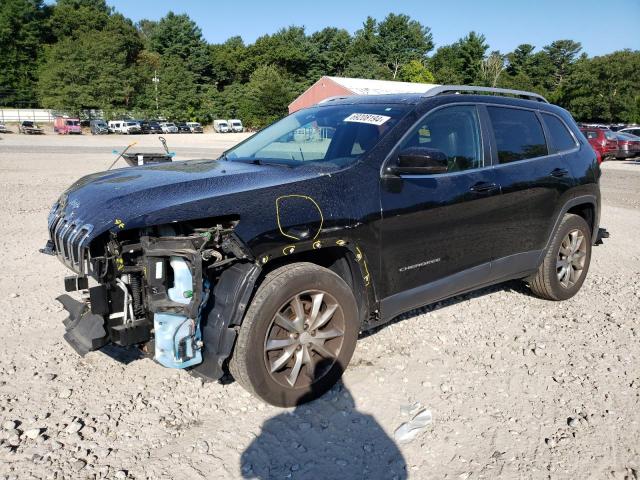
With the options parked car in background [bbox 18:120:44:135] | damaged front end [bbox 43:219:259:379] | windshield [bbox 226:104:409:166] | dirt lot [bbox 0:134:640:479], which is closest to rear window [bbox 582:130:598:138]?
dirt lot [bbox 0:134:640:479]

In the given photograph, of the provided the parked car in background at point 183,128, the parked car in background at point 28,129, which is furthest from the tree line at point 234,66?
the parked car in background at point 28,129

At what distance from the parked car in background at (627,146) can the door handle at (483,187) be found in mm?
25714

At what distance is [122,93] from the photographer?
2881 inches

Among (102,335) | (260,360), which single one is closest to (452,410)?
(260,360)

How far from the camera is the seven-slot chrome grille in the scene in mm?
2980

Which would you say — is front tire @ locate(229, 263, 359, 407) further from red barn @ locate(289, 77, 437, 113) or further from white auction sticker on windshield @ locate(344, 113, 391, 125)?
red barn @ locate(289, 77, 437, 113)

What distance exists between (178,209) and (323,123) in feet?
6.17

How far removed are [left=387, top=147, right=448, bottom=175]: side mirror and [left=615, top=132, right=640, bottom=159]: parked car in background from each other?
26555mm

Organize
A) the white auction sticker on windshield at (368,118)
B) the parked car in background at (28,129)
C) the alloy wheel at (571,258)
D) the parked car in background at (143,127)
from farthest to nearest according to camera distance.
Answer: the parked car in background at (143,127) < the parked car in background at (28,129) < the alloy wheel at (571,258) < the white auction sticker on windshield at (368,118)

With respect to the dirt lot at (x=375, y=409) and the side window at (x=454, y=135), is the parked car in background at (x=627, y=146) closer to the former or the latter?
the dirt lot at (x=375, y=409)

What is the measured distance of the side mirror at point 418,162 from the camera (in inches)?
145

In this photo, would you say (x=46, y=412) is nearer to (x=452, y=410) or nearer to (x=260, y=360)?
(x=260, y=360)

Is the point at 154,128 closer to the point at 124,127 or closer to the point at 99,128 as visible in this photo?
the point at 124,127

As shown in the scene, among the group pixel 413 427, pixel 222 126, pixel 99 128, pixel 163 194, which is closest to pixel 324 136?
pixel 163 194
